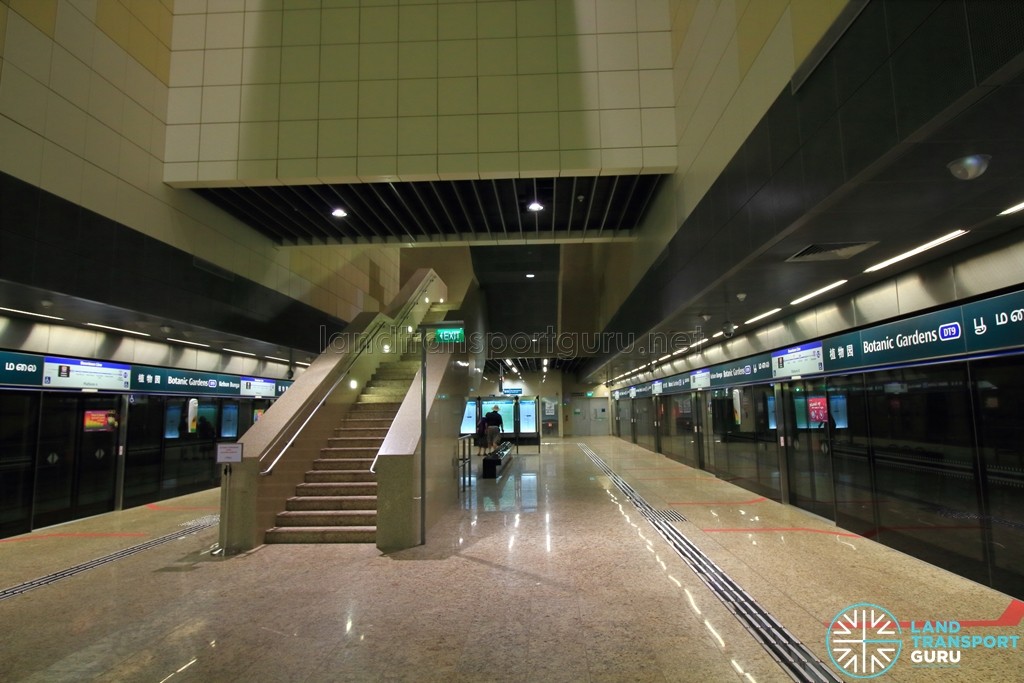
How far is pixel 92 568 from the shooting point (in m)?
5.39

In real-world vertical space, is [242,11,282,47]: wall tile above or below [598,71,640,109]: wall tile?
above

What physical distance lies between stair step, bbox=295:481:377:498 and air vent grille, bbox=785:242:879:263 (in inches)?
224

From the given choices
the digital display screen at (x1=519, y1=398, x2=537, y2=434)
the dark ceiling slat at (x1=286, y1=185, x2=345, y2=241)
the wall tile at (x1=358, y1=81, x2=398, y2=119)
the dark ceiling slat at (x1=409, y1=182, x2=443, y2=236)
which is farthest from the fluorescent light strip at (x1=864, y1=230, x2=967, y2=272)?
the digital display screen at (x1=519, y1=398, x2=537, y2=434)

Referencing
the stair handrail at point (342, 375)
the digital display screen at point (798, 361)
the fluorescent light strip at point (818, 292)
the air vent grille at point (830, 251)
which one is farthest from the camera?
the digital display screen at point (798, 361)

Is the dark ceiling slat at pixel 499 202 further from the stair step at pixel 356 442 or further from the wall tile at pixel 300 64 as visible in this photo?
the stair step at pixel 356 442

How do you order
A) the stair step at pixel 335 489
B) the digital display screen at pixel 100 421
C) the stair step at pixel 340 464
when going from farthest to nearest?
the digital display screen at pixel 100 421
the stair step at pixel 340 464
the stair step at pixel 335 489

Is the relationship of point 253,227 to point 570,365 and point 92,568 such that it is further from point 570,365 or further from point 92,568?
point 570,365

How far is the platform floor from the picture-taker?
10.4ft

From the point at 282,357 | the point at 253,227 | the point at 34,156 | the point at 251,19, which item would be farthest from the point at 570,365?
the point at 34,156

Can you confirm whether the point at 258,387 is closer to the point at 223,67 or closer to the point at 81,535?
the point at 81,535

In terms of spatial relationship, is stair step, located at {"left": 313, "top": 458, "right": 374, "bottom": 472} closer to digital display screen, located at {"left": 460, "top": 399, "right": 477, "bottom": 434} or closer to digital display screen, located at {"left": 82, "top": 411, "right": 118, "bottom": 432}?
digital display screen, located at {"left": 82, "top": 411, "right": 118, "bottom": 432}

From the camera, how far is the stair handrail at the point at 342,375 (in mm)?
6578

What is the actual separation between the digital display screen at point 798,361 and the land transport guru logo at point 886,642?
389 cm

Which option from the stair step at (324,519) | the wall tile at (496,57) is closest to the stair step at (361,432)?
the stair step at (324,519)
